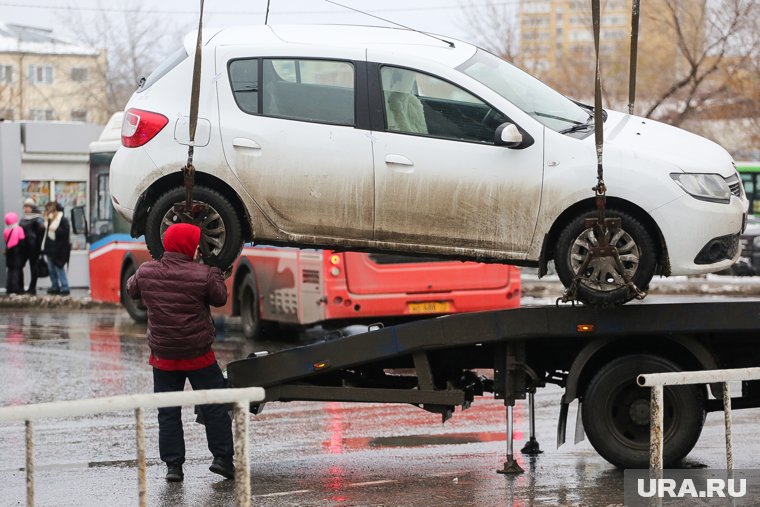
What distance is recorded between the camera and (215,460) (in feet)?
26.1

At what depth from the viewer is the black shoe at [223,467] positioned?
7891 mm

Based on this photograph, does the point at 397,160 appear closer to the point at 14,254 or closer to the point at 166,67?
the point at 166,67

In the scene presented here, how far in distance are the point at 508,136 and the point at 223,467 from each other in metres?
2.57

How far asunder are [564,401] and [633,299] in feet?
2.64

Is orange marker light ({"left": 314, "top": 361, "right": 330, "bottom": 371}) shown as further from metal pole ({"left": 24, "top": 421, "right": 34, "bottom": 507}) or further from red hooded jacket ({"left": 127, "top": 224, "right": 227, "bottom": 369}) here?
metal pole ({"left": 24, "top": 421, "right": 34, "bottom": 507})

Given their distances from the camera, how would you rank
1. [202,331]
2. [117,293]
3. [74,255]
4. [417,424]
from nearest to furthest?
[202,331] → [417,424] → [117,293] → [74,255]

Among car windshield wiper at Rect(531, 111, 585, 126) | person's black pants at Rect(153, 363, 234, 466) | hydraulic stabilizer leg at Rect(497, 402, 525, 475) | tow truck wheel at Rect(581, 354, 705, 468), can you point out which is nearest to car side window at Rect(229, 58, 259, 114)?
person's black pants at Rect(153, 363, 234, 466)

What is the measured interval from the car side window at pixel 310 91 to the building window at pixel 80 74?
52.5 metres

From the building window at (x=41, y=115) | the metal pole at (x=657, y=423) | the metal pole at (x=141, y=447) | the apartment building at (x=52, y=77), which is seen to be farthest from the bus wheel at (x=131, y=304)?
the building window at (x=41, y=115)

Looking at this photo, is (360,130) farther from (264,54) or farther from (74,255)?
(74,255)

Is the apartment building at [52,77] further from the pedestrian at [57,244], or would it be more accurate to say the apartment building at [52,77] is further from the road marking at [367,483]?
the road marking at [367,483]

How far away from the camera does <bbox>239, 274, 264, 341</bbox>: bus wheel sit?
16.4 meters

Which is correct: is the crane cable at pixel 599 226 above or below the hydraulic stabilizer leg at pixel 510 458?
above

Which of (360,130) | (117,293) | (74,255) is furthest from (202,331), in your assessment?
(74,255)
